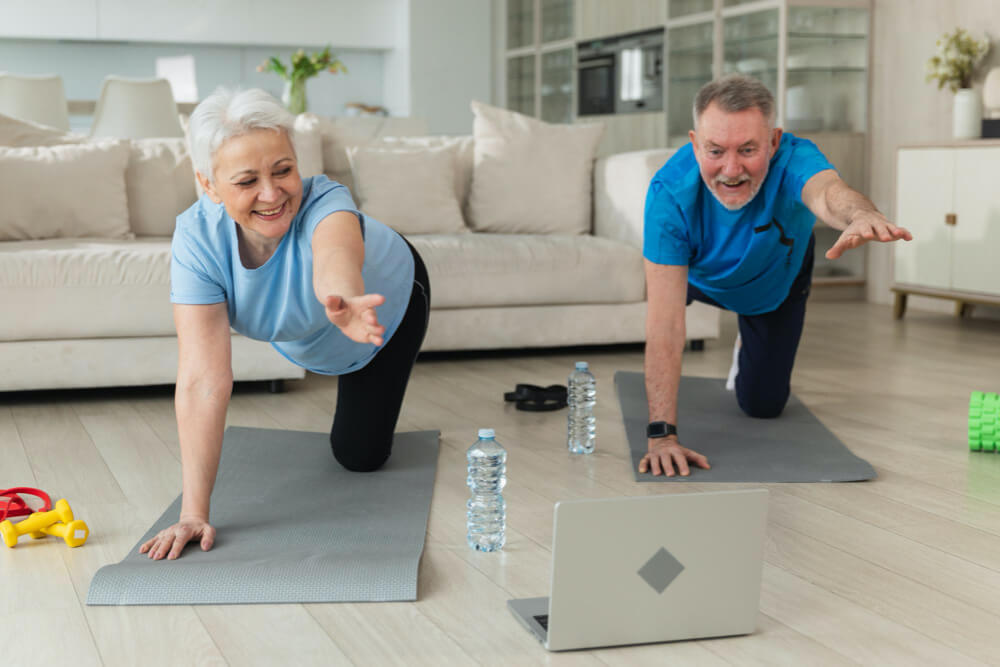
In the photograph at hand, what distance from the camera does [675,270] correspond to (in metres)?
2.41

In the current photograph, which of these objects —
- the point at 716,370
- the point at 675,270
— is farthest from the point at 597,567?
the point at 716,370

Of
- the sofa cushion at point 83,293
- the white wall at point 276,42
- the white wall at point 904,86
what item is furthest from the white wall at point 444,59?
the sofa cushion at point 83,293

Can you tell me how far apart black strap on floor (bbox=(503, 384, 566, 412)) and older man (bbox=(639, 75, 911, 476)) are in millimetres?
579

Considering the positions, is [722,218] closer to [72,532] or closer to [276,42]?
[72,532]

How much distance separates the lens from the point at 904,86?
532 centimetres

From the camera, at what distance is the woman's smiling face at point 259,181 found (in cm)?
168

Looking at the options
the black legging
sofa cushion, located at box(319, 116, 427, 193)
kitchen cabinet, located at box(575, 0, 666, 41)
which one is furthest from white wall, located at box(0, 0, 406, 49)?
the black legging

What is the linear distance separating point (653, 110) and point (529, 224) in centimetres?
254

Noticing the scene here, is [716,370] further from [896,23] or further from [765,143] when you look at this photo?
[896,23]

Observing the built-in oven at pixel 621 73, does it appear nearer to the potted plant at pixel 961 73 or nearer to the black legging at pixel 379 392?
the potted plant at pixel 961 73

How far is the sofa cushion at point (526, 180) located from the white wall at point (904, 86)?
Result: 1726mm

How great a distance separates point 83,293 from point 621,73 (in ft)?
14.8

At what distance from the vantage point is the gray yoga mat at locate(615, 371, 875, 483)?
238 centimetres

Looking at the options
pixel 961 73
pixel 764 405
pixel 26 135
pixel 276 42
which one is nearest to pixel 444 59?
pixel 276 42
